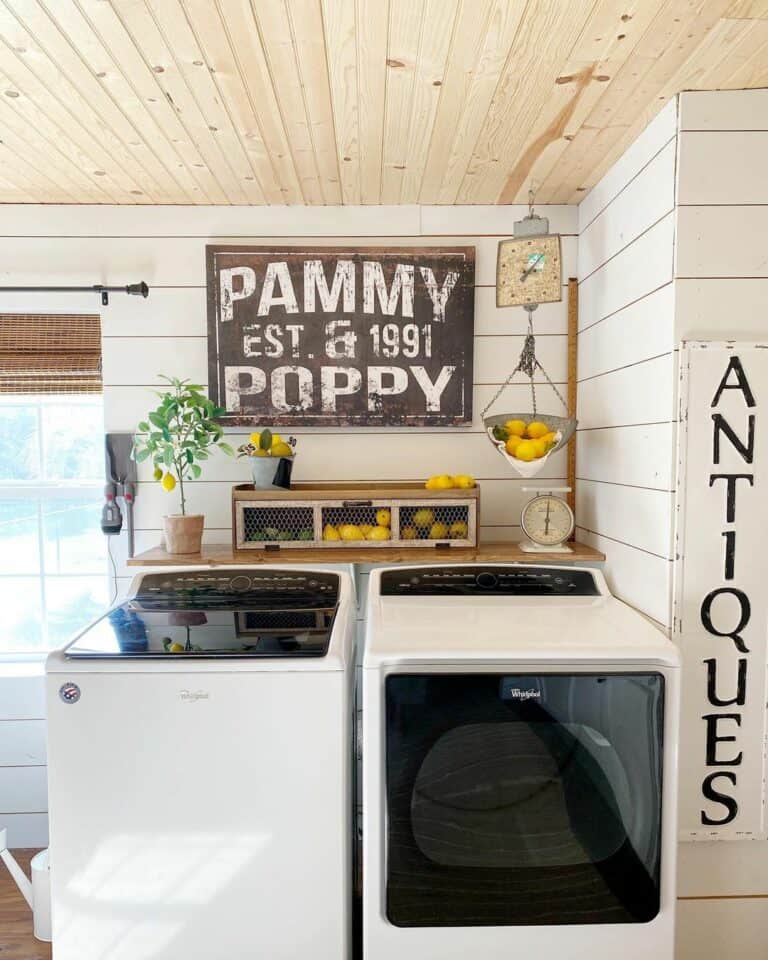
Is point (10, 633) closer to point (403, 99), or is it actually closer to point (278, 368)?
point (278, 368)

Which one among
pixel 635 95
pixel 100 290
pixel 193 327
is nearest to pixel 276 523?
pixel 193 327

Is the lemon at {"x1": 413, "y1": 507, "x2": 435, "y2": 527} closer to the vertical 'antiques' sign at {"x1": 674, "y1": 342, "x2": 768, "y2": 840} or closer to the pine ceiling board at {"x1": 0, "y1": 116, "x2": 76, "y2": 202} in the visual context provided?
the vertical 'antiques' sign at {"x1": 674, "y1": 342, "x2": 768, "y2": 840}

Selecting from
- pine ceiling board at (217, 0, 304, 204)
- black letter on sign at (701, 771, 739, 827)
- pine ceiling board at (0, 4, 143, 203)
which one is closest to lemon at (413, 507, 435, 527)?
black letter on sign at (701, 771, 739, 827)

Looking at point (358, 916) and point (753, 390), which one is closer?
point (753, 390)

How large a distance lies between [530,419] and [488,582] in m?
0.68

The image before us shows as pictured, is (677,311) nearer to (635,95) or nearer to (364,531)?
(635,95)

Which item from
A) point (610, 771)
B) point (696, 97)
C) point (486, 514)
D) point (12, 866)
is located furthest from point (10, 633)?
point (696, 97)

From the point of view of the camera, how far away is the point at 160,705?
1.43 metres

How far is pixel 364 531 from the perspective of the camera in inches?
85.2

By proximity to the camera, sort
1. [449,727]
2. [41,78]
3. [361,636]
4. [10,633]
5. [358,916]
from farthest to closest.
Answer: [10,633] < [361,636] < [358,916] < [41,78] < [449,727]

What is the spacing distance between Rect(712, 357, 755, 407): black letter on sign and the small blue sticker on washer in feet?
5.33

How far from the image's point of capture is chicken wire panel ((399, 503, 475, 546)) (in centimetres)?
218

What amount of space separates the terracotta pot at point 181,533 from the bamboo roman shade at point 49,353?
706 mm

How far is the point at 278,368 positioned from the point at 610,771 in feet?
5.42
